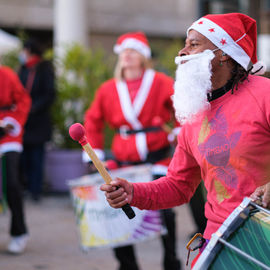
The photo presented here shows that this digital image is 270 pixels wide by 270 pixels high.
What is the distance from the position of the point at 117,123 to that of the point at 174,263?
1248mm

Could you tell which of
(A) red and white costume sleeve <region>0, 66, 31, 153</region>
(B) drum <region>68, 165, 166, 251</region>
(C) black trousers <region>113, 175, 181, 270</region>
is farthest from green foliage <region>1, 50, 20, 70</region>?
(B) drum <region>68, 165, 166, 251</region>

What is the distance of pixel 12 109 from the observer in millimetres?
5266

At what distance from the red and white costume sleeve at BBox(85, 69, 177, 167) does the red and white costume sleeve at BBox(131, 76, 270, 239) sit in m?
1.97

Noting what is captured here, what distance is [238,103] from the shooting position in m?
2.28

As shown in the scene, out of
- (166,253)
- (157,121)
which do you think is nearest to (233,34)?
(157,121)

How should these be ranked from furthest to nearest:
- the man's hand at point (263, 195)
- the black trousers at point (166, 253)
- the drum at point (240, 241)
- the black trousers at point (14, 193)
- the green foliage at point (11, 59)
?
the green foliage at point (11, 59), the black trousers at point (14, 193), the black trousers at point (166, 253), the man's hand at point (263, 195), the drum at point (240, 241)

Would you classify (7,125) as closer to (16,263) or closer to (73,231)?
(16,263)

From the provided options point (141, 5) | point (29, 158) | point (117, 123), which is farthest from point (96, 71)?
point (141, 5)

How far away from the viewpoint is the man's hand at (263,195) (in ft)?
6.55

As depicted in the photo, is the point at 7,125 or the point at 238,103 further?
the point at 7,125

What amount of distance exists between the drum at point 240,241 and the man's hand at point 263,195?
0.31 feet

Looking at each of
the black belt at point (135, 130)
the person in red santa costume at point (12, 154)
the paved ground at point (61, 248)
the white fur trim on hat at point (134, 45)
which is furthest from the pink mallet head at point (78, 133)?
the person in red santa costume at point (12, 154)

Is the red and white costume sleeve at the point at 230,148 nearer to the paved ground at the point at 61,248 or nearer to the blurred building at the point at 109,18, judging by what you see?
the paved ground at the point at 61,248

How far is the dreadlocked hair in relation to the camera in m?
2.35
